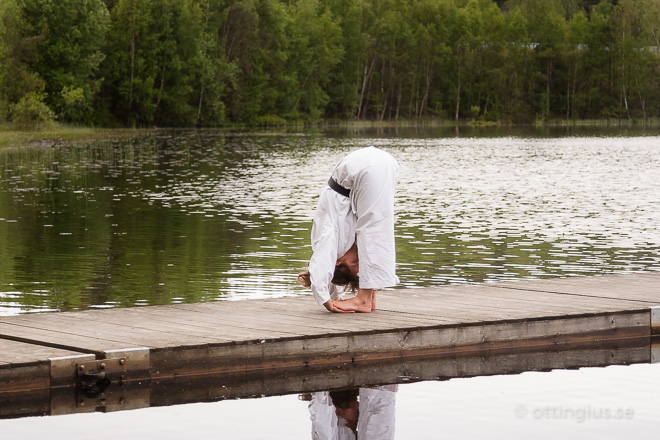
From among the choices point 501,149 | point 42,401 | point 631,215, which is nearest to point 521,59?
point 501,149

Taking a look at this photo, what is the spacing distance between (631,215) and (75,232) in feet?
36.0

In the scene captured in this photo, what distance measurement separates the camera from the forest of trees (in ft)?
246

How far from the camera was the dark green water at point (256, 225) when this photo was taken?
13.7 meters

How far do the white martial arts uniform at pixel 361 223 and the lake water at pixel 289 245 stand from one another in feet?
4.20

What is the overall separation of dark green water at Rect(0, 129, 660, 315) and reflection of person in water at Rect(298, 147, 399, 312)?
320cm

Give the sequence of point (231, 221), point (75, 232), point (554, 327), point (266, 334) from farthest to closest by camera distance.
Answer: point (231, 221), point (75, 232), point (554, 327), point (266, 334)

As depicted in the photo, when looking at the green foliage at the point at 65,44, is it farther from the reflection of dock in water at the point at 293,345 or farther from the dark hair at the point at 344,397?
the dark hair at the point at 344,397

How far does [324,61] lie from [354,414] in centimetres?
10337

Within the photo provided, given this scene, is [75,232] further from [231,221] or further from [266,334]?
[266,334]

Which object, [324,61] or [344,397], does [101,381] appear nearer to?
[344,397]

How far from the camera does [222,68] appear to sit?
89875mm

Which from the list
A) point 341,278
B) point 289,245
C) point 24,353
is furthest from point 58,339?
point 289,245

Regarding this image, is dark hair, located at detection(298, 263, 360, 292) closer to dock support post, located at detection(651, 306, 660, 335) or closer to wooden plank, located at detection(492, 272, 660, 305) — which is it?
wooden plank, located at detection(492, 272, 660, 305)

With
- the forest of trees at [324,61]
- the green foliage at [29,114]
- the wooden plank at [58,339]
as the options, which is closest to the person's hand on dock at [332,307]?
the wooden plank at [58,339]
